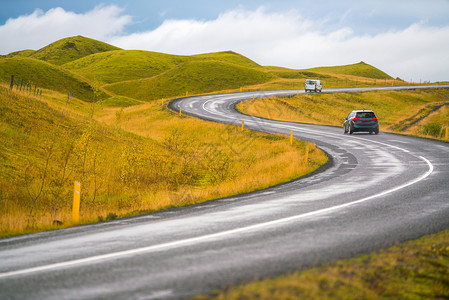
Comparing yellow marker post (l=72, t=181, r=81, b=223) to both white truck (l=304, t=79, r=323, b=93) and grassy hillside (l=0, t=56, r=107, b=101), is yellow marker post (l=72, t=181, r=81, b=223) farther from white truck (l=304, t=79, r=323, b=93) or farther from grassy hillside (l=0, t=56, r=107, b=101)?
grassy hillside (l=0, t=56, r=107, b=101)

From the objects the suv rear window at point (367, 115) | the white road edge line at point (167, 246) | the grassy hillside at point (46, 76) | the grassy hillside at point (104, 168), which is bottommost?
the grassy hillside at point (104, 168)

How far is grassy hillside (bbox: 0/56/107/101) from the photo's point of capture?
92.2m

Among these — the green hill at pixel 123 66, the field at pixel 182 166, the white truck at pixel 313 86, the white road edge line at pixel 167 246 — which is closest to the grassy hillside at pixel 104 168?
the field at pixel 182 166

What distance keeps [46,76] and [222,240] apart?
337ft

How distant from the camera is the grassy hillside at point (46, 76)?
92.2 metres

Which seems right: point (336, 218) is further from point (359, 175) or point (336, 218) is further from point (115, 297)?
point (359, 175)

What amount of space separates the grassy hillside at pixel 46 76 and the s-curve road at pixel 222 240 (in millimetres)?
92002

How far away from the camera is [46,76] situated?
96688 mm

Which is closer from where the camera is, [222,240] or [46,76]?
[222,240]

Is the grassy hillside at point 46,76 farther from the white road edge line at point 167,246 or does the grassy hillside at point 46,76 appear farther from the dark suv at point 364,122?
the white road edge line at point 167,246

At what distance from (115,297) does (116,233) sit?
10.4 ft

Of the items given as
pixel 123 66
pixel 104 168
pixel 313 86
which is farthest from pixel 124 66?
pixel 104 168

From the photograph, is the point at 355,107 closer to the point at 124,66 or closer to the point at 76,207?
the point at 76,207

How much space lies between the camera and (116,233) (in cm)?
713
